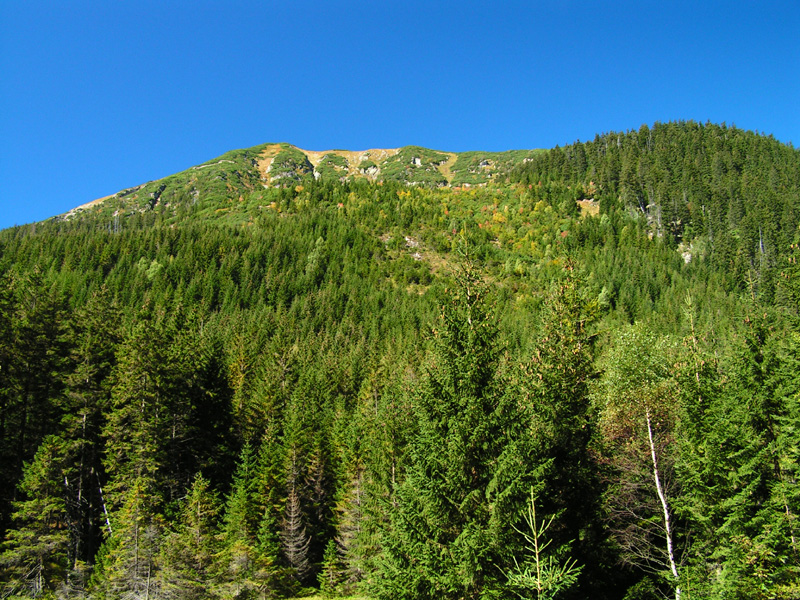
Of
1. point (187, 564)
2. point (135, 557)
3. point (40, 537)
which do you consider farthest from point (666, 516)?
point (40, 537)

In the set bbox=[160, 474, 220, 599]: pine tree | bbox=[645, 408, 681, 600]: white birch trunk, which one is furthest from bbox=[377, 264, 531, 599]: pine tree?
bbox=[160, 474, 220, 599]: pine tree

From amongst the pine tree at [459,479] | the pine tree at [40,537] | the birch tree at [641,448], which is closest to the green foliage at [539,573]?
the pine tree at [459,479]

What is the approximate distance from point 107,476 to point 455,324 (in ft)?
105

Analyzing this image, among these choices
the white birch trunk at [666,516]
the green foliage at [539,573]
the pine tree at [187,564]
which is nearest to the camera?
the green foliage at [539,573]

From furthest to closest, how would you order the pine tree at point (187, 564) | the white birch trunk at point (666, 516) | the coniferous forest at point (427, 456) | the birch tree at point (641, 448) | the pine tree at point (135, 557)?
the pine tree at point (135, 557) < the pine tree at point (187, 564) < the birch tree at point (641, 448) < the white birch trunk at point (666, 516) < the coniferous forest at point (427, 456)

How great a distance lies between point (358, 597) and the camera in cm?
2836

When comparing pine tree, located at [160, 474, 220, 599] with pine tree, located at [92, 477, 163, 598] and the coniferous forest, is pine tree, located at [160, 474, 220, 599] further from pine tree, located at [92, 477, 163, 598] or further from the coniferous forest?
pine tree, located at [92, 477, 163, 598]

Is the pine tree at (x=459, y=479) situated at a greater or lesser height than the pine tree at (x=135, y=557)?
greater

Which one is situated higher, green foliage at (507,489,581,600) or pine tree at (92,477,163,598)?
green foliage at (507,489,581,600)

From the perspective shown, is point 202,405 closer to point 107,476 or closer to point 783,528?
point 107,476

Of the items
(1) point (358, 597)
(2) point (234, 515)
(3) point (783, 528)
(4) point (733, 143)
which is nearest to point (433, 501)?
(3) point (783, 528)

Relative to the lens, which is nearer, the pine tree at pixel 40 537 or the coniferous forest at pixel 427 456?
the coniferous forest at pixel 427 456

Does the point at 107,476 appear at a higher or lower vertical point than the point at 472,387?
lower

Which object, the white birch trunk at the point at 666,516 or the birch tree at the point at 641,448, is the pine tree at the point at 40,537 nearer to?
the birch tree at the point at 641,448
